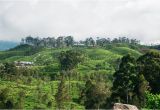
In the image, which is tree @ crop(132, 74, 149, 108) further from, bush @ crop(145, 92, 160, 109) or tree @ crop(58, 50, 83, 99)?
tree @ crop(58, 50, 83, 99)

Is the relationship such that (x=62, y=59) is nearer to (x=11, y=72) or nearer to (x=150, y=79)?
(x=11, y=72)

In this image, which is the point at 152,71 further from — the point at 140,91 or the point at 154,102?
the point at 154,102

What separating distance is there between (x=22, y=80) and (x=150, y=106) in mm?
119210

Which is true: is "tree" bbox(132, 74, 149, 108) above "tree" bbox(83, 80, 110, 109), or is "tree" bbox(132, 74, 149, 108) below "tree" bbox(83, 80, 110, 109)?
above

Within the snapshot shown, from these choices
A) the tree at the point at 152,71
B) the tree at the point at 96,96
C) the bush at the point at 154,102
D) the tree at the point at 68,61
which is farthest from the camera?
the tree at the point at 68,61

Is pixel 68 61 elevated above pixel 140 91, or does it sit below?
→ below

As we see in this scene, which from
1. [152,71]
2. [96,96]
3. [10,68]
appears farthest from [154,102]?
[10,68]

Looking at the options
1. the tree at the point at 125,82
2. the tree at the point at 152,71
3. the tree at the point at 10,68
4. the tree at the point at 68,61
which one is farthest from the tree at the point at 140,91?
the tree at the point at 68,61

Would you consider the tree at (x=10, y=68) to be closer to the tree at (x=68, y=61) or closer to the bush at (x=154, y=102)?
the tree at (x=68, y=61)

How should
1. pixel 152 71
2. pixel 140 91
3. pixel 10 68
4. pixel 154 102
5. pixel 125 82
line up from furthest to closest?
pixel 10 68 → pixel 152 71 → pixel 125 82 → pixel 140 91 → pixel 154 102

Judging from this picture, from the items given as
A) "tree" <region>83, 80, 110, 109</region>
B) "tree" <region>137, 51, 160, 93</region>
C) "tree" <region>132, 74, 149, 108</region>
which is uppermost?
"tree" <region>137, 51, 160, 93</region>

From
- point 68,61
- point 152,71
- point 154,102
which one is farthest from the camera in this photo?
point 68,61

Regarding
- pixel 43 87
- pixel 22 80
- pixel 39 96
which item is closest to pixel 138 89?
pixel 39 96

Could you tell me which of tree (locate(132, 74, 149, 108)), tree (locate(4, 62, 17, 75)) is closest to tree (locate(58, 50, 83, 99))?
tree (locate(4, 62, 17, 75))
